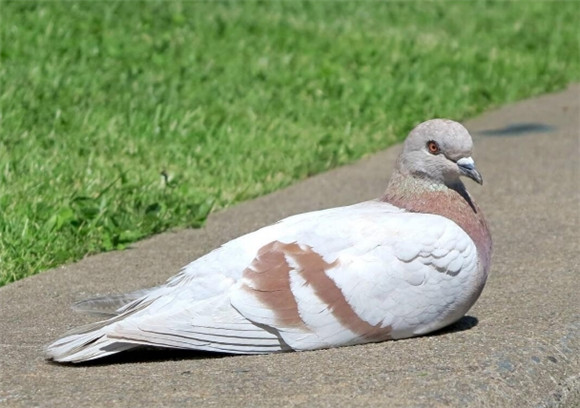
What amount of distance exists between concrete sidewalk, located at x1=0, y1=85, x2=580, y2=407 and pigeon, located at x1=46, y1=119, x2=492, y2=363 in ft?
0.27

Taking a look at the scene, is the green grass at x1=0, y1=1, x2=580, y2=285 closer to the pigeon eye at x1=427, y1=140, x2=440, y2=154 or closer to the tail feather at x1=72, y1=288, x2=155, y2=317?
the tail feather at x1=72, y1=288, x2=155, y2=317

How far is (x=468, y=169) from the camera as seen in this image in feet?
14.6

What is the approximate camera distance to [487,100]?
9.19m

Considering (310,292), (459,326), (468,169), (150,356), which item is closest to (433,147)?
(468,169)

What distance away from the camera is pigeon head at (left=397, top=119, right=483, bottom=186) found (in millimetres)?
4457

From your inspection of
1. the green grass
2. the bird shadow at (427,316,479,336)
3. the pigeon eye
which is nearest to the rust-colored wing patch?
the bird shadow at (427,316,479,336)

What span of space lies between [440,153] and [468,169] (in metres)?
0.13

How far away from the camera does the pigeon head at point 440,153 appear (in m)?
4.46

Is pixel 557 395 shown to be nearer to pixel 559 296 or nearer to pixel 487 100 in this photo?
pixel 559 296

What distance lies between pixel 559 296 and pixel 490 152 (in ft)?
10.2

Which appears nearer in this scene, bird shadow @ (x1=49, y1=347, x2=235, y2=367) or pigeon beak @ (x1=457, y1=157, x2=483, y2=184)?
bird shadow @ (x1=49, y1=347, x2=235, y2=367)

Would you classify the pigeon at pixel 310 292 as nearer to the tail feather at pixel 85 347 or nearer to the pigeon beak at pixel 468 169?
the tail feather at pixel 85 347

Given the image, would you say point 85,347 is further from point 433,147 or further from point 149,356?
point 433,147

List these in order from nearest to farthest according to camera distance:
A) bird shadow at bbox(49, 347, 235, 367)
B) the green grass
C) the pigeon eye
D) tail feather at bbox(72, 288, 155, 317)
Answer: bird shadow at bbox(49, 347, 235, 367) < tail feather at bbox(72, 288, 155, 317) < the pigeon eye < the green grass
